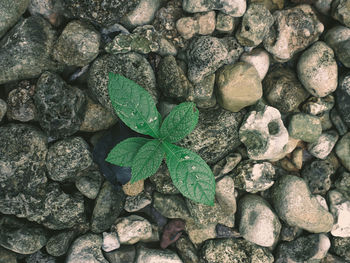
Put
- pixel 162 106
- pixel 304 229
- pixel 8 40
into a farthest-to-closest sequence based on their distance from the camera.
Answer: pixel 304 229
pixel 162 106
pixel 8 40

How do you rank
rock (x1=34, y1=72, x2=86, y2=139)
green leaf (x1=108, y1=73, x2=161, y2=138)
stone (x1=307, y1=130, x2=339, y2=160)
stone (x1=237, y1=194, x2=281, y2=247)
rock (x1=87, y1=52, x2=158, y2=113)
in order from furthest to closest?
stone (x1=307, y1=130, x2=339, y2=160) < stone (x1=237, y1=194, x2=281, y2=247) < rock (x1=87, y1=52, x2=158, y2=113) < rock (x1=34, y1=72, x2=86, y2=139) < green leaf (x1=108, y1=73, x2=161, y2=138)

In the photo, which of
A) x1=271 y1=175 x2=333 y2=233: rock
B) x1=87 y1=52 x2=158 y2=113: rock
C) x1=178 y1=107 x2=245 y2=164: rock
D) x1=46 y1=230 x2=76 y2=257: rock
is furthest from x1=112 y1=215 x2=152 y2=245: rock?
x1=271 y1=175 x2=333 y2=233: rock

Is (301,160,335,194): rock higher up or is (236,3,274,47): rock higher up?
(236,3,274,47): rock

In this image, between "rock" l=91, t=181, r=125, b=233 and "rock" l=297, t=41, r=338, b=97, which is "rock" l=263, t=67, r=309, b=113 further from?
"rock" l=91, t=181, r=125, b=233

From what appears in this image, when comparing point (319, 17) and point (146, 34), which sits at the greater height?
point (146, 34)

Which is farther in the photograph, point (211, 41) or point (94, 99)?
point (94, 99)

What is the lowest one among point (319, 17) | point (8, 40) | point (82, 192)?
point (82, 192)

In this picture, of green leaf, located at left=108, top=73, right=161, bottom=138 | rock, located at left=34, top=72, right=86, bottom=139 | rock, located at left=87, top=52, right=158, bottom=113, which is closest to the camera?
green leaf, located at left=108, top=73, right=161, bottom=138

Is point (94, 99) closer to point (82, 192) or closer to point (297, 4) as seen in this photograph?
point (82, 192)

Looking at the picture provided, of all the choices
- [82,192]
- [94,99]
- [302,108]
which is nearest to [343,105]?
[302,108]
